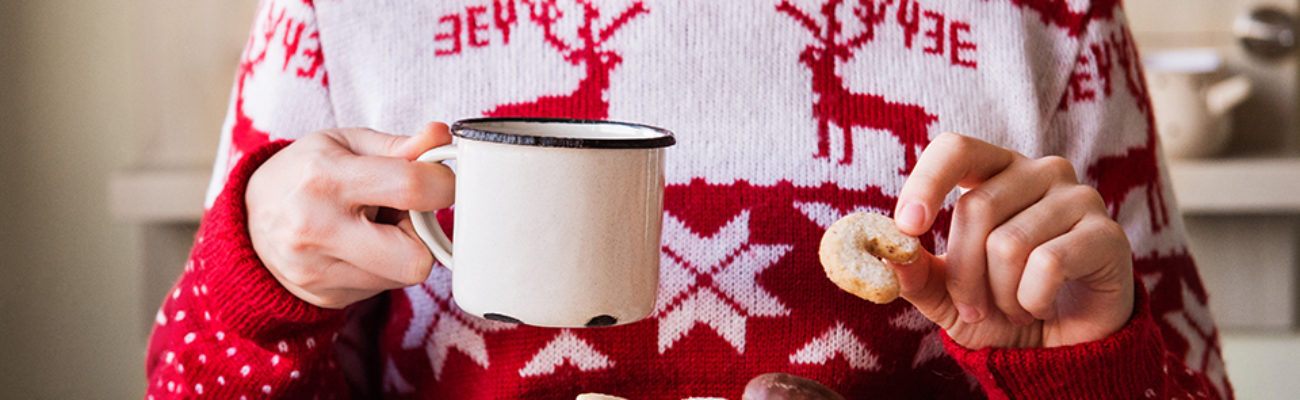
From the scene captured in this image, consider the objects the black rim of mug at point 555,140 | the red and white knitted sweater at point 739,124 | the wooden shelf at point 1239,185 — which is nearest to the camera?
the black rim of mug at point 555,140

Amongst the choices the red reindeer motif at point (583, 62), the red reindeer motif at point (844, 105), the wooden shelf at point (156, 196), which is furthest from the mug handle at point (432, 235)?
the wooden shelf at point (156, 196)

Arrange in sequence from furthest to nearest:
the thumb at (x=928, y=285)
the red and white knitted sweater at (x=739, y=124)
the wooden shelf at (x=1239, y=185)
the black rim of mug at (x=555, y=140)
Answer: the wooden shelf at (x=1239, y=185)
the red and white knitted sweater at (x=739, y=124)
the thumb at (x=928, y=285)
the black rim of mug at (x=555, y=140)

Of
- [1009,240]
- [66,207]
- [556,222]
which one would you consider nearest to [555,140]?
[556,222]

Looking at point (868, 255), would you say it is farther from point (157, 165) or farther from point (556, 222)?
point (157, 165)

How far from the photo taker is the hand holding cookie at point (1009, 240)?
1.99 ft

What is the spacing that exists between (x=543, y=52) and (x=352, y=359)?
314mm

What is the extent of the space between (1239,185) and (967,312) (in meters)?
1.52

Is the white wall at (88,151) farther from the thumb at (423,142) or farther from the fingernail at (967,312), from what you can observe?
the fingernail at (967,312)

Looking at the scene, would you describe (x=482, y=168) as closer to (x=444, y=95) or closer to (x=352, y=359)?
(x=444, y=95)

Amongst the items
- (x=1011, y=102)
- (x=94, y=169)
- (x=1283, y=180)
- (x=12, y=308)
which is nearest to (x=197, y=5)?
(x=94, y=169)

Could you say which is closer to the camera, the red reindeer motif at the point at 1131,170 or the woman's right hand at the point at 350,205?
the woman's right hand at the point at 350,205

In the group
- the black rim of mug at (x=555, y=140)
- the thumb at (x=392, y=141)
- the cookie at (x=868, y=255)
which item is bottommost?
the cookie at (x=868, y=255)

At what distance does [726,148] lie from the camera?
0.84 m

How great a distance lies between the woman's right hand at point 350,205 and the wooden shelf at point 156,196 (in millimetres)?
1408
